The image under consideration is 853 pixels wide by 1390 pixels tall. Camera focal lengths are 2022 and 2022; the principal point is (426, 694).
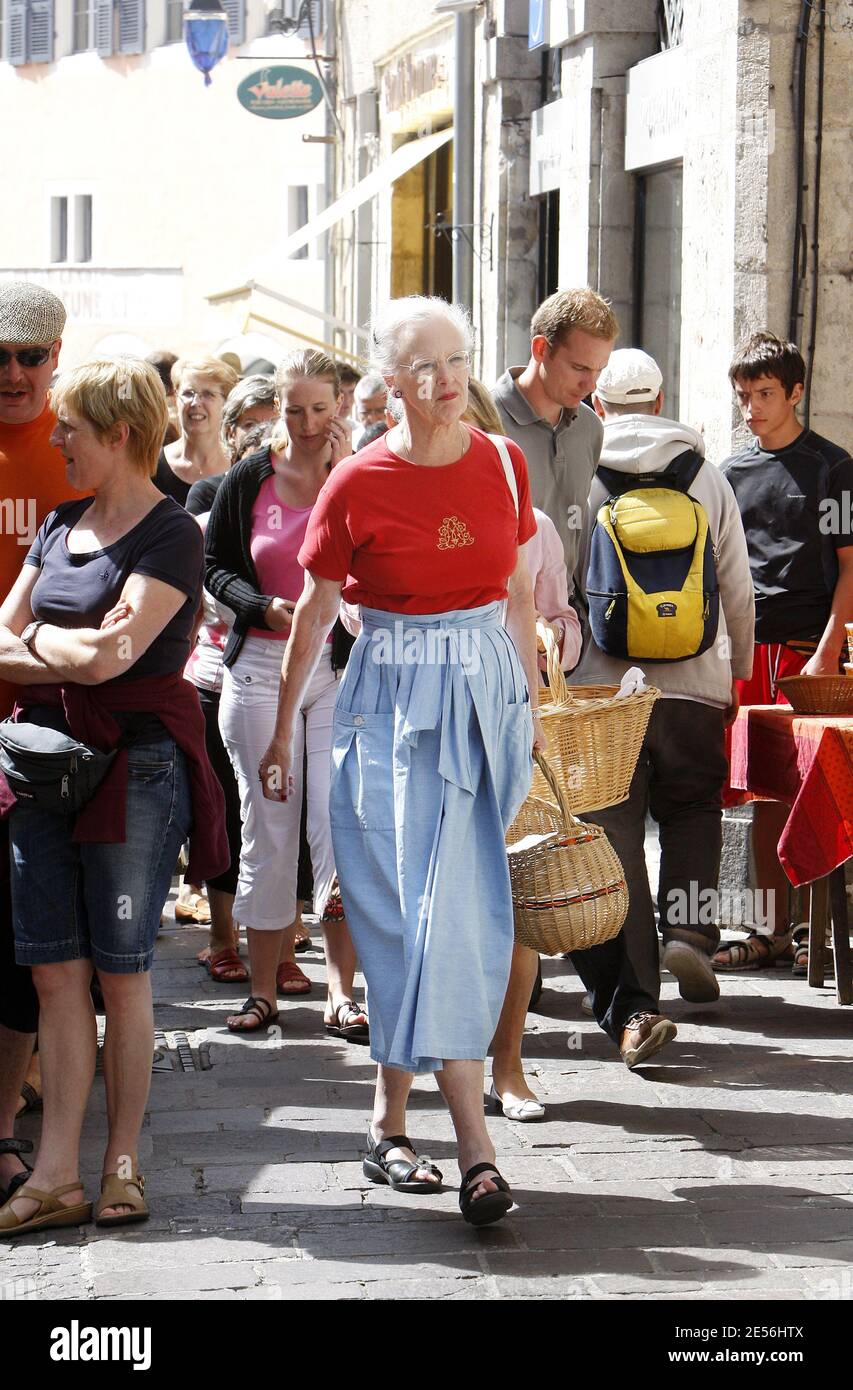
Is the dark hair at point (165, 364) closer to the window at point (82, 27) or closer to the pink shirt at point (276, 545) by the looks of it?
the pink shirt at point (276, 545)

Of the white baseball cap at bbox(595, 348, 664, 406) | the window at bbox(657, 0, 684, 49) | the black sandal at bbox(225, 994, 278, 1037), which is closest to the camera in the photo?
the white baseball cap at bbox(595, 348, 664, 406)

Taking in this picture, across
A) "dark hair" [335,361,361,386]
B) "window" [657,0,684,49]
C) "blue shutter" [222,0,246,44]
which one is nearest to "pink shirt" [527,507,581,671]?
"dark hair" [335,361,361,386]

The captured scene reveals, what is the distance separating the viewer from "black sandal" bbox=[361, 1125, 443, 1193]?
4.74 metres

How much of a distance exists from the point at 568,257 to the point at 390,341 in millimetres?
8201

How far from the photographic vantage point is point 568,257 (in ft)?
41.2

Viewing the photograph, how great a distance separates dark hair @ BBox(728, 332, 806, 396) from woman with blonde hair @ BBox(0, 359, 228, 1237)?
3198 millimetres

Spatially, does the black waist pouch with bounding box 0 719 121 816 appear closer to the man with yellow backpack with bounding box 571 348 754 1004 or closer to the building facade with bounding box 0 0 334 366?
the man with yellow backpack with bounding box 571 348 754 1004

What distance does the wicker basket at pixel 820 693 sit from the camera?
6637mm

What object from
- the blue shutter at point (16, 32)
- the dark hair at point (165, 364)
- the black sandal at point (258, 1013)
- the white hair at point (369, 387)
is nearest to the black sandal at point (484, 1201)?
the black sandal at point (258, 1013)

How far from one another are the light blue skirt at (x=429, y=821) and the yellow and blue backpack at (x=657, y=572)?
1.44 m

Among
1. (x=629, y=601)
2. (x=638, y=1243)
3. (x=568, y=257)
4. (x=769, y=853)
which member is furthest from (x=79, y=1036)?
(x=568, y=257)

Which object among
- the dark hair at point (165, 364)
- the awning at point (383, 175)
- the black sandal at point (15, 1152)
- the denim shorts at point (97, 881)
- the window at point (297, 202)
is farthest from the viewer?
the window at point (297, 202)

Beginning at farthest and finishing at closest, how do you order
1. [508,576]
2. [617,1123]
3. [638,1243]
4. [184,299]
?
[184,299] < [617,1123] < [508,576] < [638,1243]
